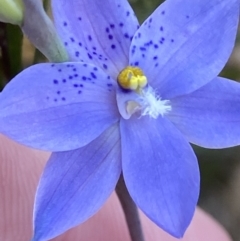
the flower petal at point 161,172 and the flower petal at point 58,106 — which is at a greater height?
the flower petal at point 58,106

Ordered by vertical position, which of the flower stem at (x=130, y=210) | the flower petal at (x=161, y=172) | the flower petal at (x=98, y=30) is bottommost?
the flower stem at (x=130, y=210)

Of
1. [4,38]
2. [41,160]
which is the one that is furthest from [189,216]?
[41,160]

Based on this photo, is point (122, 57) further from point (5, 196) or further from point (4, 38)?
point (5, 196)

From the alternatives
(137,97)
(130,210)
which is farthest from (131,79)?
(130,210)

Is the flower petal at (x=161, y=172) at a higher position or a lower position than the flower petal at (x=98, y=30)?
lower
